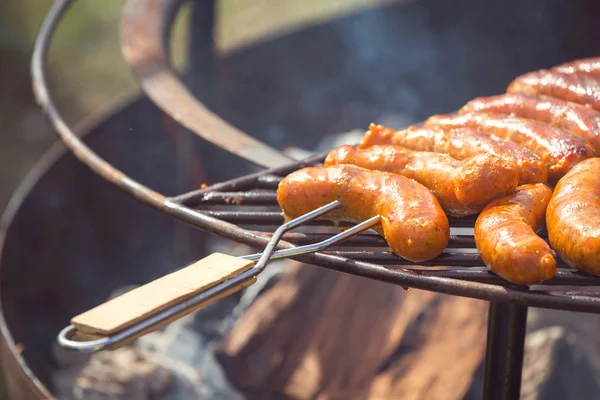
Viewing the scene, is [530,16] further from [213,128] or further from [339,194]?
[339,194]

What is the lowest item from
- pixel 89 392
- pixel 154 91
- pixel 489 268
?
pixel 89 392

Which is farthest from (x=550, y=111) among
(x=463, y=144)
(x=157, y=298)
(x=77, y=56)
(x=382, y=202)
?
(x=77, y=56)

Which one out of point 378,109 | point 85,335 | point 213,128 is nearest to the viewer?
point 85,335

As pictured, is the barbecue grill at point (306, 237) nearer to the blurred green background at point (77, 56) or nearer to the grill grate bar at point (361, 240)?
the grill grate bar at point (361, 240)

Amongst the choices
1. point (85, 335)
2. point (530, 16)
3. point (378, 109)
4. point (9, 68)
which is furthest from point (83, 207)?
point (9, 68)

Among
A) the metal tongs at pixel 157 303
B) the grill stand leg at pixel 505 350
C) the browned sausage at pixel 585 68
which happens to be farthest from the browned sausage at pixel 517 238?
the browned sausage at pixel 585 68

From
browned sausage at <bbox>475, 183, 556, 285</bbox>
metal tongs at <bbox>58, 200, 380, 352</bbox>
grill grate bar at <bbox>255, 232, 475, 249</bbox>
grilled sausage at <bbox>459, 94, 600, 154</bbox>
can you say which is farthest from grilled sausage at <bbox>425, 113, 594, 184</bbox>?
metal tongs at <bbox>58, 200, 380, 352</bbox>
